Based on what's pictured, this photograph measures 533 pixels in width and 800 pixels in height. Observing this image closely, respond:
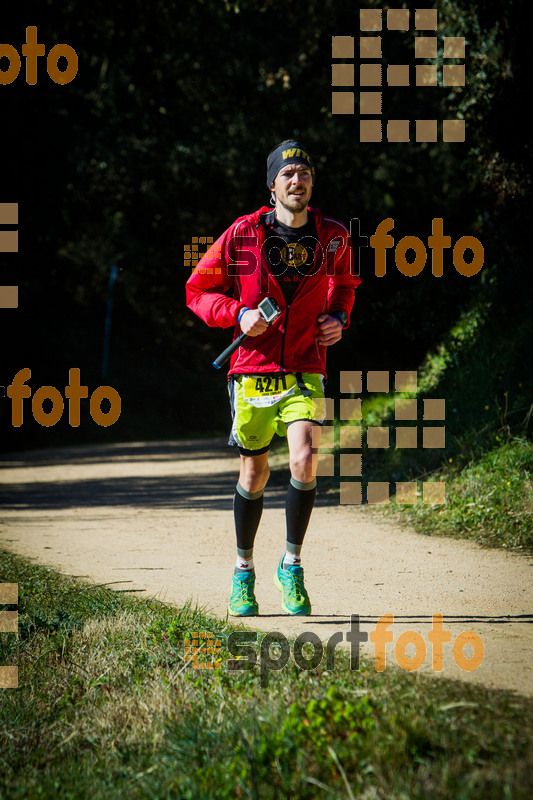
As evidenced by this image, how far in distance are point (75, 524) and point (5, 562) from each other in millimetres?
2176

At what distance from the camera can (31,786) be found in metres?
3.02

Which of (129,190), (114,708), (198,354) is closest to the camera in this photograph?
(114,708)

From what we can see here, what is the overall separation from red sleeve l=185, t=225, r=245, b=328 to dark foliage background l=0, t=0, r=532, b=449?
4.56 meters

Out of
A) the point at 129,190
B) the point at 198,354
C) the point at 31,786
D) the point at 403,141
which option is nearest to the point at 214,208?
the point at 129,190

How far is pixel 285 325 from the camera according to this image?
448 centimetres

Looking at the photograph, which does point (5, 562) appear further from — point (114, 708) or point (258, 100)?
point (258, 100)

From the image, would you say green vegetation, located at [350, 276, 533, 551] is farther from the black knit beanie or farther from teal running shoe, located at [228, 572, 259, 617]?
the black knit beanie

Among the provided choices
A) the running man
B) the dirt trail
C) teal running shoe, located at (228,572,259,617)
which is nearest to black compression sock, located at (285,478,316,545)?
the running man

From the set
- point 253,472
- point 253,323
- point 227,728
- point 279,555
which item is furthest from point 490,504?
point 227,728

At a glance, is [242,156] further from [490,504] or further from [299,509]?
[299,509]

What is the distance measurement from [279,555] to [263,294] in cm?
250

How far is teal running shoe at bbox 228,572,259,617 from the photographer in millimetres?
4441

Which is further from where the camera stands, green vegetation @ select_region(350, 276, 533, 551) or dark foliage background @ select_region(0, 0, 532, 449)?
dark foliage background @ select_region(0, 0, 532, 449)

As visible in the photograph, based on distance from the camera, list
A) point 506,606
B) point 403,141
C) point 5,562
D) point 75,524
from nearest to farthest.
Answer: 1. point 506,606
2. point 5,562
3. point 75,524
4. point 403,141
